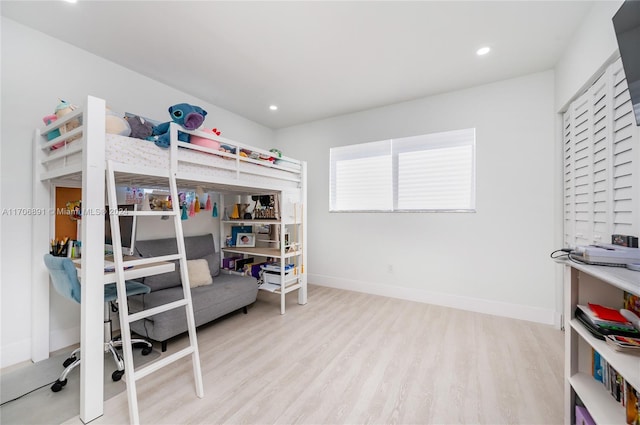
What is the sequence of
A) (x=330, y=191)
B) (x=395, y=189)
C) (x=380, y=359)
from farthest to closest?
(x=330, y=191), (x=395, y=189), (x=380, y=359)

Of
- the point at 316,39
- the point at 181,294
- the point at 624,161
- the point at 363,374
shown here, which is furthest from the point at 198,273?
the point at 624,161

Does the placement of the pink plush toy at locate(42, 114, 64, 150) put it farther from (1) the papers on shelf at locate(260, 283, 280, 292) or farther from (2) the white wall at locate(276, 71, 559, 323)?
(2) the white wall at locate(276, 71, 559, 323)

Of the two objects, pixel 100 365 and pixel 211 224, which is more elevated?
pixel 211 224

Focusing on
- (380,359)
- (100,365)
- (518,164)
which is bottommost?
(380,359)

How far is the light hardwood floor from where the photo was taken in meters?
1.47

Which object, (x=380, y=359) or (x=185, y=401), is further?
(x=380, y=359)

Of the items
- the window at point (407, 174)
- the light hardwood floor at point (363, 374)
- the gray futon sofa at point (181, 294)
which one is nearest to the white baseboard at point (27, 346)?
the gray futon sofa at point (181, 294)

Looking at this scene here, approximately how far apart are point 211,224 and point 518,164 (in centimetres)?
397

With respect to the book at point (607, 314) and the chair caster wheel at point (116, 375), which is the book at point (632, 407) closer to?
the book at point (607, 314)

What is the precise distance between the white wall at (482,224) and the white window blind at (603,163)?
36cm

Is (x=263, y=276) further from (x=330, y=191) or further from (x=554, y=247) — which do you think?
(x=554, y=247)

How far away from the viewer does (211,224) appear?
3559 mm

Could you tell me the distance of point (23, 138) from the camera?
202 cm

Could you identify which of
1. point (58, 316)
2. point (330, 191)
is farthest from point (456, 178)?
point (58, 316)
